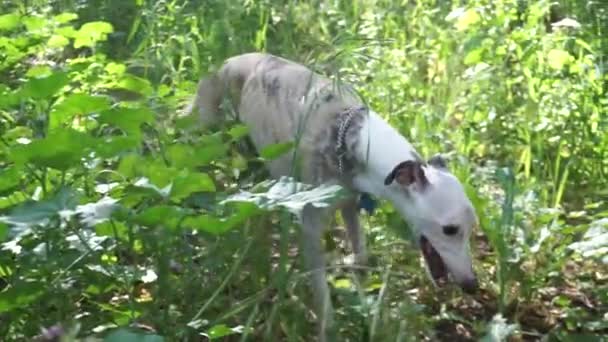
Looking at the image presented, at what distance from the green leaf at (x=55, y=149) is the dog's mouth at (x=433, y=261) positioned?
134 cm

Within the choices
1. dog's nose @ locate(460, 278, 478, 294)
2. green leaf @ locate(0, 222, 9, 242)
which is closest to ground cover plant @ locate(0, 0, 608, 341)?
green leaf @ locate(0, 222, 9, 242)

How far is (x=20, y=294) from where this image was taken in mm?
2863

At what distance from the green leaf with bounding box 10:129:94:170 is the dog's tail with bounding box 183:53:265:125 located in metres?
1.52

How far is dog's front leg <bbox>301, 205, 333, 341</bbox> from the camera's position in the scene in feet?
10.7

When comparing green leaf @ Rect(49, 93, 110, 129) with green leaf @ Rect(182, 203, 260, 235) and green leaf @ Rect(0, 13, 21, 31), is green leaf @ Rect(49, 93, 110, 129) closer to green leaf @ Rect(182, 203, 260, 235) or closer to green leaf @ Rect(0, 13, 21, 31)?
green leaf @ Rect(182, 203, 260, 235)

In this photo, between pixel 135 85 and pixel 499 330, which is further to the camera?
pixel 135 85

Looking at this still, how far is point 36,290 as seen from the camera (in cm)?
287

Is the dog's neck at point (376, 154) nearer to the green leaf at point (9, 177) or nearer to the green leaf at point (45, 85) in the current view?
the green leaf at point (45, 85)

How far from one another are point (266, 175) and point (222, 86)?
0.48 meters

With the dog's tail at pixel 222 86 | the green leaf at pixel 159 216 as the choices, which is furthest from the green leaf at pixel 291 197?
the dog's tail at pixel 222 86

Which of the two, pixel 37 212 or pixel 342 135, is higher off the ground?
pixel 37 212

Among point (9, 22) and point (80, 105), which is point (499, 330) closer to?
point (80, 105)

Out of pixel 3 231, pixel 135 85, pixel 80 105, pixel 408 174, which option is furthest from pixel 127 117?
pixel 408 174

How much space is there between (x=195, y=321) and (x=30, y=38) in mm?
1487
